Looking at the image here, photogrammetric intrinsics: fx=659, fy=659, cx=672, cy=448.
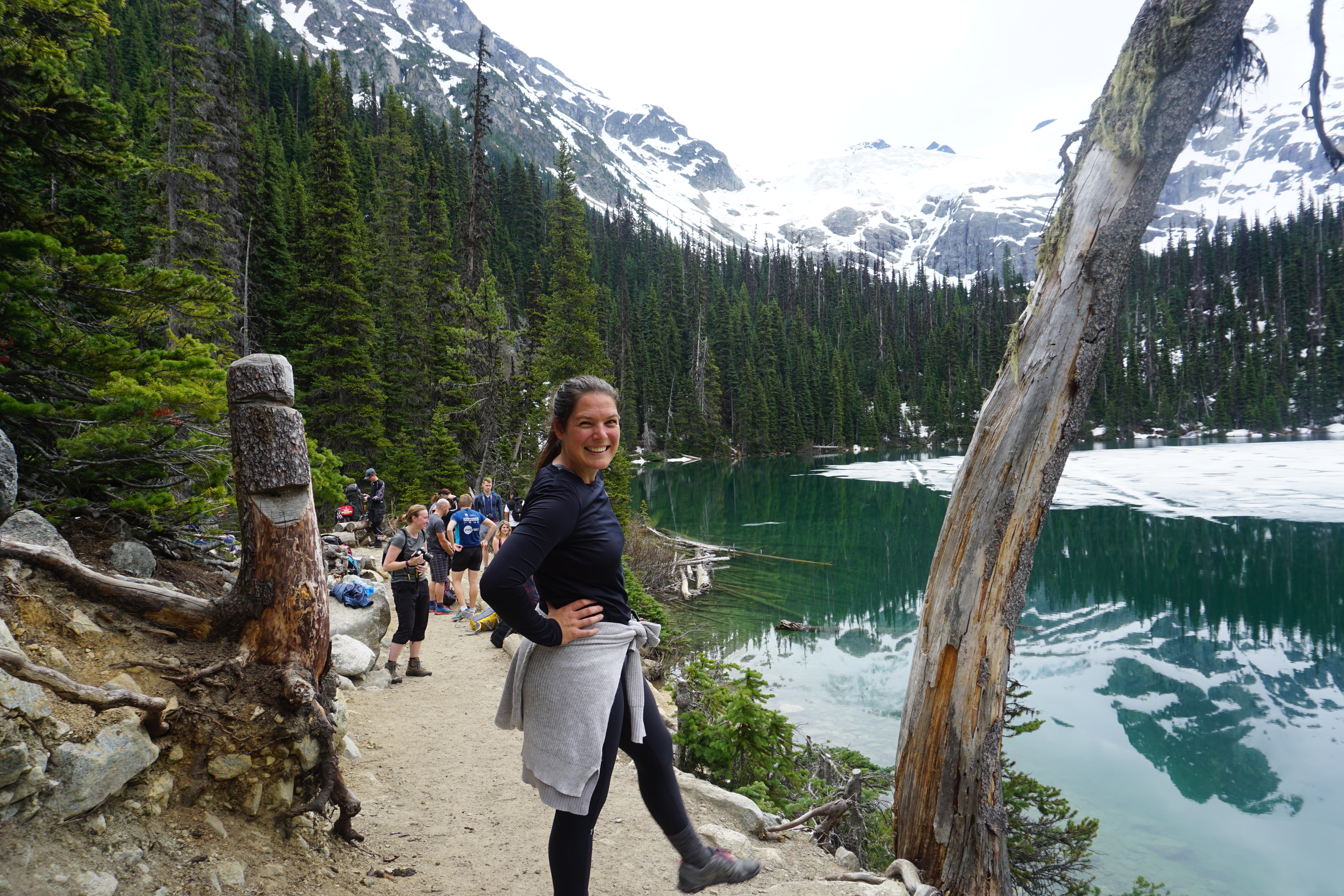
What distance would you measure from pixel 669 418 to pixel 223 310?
56976 millimetres

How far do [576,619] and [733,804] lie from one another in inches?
117

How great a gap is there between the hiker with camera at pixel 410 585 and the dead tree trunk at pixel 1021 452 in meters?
4.61

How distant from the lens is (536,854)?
139 inches

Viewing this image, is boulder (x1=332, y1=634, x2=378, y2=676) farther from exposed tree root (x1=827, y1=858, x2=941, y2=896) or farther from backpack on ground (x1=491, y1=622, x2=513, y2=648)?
exposed tree root (x1=827, y1=858, x2=941, y2=896)

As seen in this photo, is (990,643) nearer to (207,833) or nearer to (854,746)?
(207,833)

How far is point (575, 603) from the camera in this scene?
6.59 feet

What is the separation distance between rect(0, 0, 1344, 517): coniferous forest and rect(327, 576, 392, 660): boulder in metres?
1.86

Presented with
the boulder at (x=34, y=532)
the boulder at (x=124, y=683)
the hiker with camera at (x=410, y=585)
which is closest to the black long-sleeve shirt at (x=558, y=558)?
the boulder at (x=124, y=683)

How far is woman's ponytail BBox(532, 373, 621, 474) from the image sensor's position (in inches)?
85.7

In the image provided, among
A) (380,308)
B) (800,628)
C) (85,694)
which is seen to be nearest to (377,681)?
(85,694)

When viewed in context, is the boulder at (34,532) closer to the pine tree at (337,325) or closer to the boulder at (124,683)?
the boulder at (124,683)

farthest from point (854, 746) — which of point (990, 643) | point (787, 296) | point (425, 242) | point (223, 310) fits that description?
point (787, 296)

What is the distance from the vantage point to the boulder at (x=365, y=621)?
6.75 metres

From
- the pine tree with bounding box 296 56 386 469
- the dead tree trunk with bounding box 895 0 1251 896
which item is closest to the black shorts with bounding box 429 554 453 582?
the dead tree trunk with bounding box 895 0 1251 896
